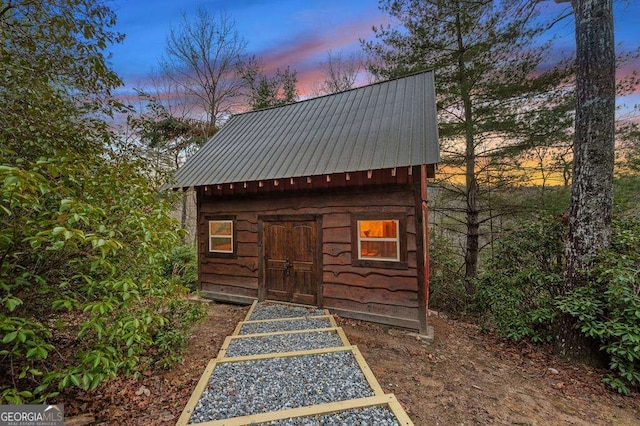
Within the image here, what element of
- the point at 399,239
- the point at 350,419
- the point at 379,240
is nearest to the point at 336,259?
the point at 379,240

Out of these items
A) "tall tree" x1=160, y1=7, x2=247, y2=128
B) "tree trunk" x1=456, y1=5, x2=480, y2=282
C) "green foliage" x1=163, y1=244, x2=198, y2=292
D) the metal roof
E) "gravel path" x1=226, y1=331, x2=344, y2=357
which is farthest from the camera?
"tall tree" x1=160, y1=7, x2=247, y2=128

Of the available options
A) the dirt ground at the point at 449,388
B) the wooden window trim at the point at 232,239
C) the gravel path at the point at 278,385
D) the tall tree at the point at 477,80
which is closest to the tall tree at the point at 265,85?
the tall tree at the point at 477,80

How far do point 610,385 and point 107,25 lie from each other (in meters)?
7.68

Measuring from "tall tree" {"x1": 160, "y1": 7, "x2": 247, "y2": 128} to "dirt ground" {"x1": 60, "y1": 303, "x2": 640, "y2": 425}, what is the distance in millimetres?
11389

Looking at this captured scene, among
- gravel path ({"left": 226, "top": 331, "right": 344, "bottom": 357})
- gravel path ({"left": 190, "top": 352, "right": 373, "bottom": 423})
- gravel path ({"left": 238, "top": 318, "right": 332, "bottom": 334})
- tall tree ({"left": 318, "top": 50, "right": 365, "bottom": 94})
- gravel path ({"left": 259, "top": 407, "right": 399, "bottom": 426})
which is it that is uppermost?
tall tree ({"left": 318, "top": 50, "right": 365, "bottom": 94})

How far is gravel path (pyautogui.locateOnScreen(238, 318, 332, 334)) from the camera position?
458cm

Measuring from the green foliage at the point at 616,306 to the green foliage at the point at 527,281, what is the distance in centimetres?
49

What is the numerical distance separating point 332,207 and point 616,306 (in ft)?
14.6

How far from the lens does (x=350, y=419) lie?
2377 millimetres

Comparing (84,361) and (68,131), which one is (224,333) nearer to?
(84,361)

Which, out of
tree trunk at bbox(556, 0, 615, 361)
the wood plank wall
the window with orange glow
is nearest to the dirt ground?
the wood plank wall

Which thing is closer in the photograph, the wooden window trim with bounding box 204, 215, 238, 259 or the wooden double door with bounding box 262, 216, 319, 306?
the wooden double door with bounding box 262, 216, 319, 306

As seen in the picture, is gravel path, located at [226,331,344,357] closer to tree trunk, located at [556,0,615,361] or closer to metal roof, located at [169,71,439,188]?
metal roof, located at [169,71,439,188]

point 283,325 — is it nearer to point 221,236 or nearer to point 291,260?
point 291,260
